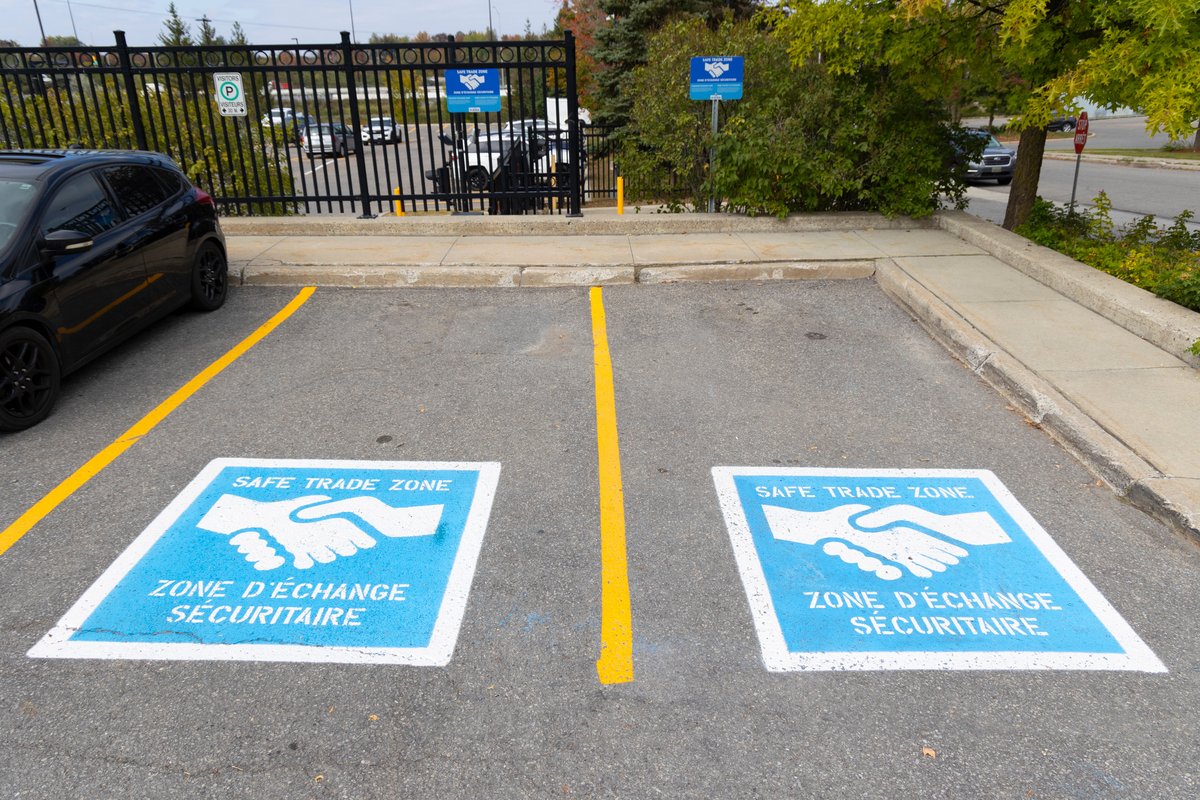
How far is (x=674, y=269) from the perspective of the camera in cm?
875

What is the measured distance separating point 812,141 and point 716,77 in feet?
4.97

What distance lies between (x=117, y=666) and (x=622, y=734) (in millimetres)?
2150

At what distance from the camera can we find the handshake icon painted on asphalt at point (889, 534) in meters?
3.93

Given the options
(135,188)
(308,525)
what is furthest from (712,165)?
(308,525)

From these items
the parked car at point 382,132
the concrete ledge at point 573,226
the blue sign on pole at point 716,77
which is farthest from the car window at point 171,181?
the blue sign on pole at point 716,77

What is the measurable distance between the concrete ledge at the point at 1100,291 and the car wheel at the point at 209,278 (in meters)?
8.42

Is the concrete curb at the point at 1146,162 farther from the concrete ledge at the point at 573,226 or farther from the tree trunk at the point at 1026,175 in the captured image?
the concrete ledge at the point at 573,226

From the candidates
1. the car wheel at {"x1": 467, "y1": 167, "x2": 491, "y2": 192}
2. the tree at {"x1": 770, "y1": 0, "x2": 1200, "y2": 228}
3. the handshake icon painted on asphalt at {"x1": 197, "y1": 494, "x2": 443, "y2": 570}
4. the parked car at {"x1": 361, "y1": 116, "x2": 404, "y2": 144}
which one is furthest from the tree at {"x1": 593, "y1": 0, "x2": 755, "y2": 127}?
the handshake icon painted on asphalt at {"x1": 197, "y1": 494, "x2": 443, "y2": 570}

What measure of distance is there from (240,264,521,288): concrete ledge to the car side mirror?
3.02 metres

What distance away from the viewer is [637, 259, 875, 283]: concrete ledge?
8.76m

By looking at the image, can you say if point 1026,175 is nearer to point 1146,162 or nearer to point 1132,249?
point 1132,249

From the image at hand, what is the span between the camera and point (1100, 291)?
7051 millimetres

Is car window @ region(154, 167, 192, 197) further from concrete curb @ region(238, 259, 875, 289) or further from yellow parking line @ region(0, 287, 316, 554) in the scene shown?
yellow parking line @ region(0, 287, 316, 554)

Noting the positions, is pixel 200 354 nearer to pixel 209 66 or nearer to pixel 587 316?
pixel 587 316
